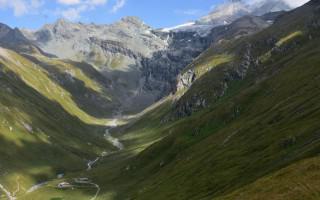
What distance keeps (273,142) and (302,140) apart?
17.6 m

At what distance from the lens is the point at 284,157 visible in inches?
4943

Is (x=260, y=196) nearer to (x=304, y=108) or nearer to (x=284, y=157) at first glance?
Result: (x=284, y=157)

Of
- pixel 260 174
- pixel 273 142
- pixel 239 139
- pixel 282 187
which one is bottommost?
pixel 282 187

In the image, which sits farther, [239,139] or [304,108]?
[239,139]

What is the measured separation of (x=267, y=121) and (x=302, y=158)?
73343 millimetres

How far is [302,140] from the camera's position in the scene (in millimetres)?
132875

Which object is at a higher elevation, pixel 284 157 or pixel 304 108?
pixel 304 108

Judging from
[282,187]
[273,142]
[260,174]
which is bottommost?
[282,187]

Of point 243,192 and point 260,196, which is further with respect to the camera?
point 243,192

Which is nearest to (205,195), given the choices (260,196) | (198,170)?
(198,170)

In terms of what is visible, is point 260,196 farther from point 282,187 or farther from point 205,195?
point 205,195

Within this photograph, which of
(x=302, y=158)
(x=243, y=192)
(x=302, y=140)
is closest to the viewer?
(x=243, y=192)

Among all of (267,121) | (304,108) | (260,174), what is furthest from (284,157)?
(267,121)

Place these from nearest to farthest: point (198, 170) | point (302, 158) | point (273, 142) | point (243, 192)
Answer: point (243, 192), point (302, 158), point (273, 142), point (198, 170)
